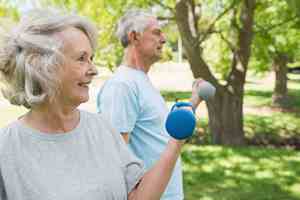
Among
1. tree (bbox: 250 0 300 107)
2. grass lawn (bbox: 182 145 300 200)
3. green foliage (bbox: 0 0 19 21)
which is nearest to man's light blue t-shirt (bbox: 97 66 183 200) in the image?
grass lawn (bbox: 182 145 300 200)

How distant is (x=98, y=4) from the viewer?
8.98 metres

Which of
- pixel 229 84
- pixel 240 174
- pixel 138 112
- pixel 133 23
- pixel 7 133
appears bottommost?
pixel 240 174

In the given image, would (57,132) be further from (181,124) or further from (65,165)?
(181,124)

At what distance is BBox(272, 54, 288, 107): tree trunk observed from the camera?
16.9 metres

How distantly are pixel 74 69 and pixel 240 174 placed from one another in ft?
15.6

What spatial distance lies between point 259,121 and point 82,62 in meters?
11.9

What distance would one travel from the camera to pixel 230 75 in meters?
9.20

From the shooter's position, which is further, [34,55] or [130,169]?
[130,169]

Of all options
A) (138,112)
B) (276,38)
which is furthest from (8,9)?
(276,38)

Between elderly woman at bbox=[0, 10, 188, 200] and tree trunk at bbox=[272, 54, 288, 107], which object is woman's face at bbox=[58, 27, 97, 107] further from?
tree trunk at bbox=[272, 54, 288, 107]

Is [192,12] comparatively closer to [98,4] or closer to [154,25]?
[98,4]

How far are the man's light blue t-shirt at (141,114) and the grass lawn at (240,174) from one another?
2.88 metres

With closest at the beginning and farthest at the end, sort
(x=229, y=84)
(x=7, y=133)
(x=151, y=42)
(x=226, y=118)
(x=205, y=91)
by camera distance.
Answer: (x=7, y=133) < (x=205, y=91) < (x=151, y=42) < (x=229, y=84) < (x=226, y=118)

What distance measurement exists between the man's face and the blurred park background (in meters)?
0.29
